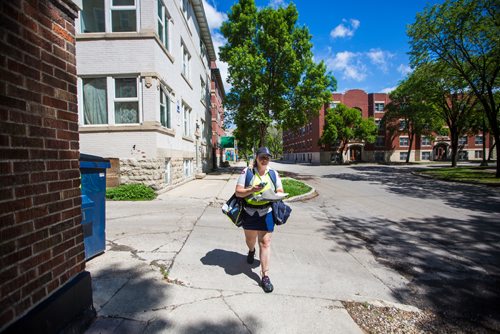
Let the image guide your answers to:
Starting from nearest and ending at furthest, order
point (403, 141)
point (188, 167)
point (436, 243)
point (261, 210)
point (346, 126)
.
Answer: point (261, 210), point (436, 243), point (188, 167), point (346, 126), point (403, 141)

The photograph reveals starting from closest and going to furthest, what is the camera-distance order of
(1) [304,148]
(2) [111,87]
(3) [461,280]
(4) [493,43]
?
(3) [461,280]
(2) [111,87]
(4) [493,43]
(1) [304,148]

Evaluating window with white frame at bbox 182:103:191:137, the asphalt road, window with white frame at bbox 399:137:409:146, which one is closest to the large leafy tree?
window with white frame at bbox 182:103:191:137

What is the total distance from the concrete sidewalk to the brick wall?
823mm

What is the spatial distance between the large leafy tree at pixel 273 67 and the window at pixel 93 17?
10.8 metres

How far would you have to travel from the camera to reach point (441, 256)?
444 centimetres

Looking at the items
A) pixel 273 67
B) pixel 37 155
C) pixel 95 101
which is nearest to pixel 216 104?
pixel 273 67

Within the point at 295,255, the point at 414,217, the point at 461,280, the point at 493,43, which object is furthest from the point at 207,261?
the point at 493,43

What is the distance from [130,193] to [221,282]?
6.92 m

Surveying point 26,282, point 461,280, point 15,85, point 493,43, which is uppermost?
point 493,43

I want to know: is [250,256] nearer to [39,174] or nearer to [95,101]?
[39,174]

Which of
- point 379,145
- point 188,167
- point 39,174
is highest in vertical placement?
point 379,145

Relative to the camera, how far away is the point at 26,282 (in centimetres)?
185

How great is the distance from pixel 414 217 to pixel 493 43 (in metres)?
15.6

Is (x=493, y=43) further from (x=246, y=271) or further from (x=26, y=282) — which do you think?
(x=26, y=282)
